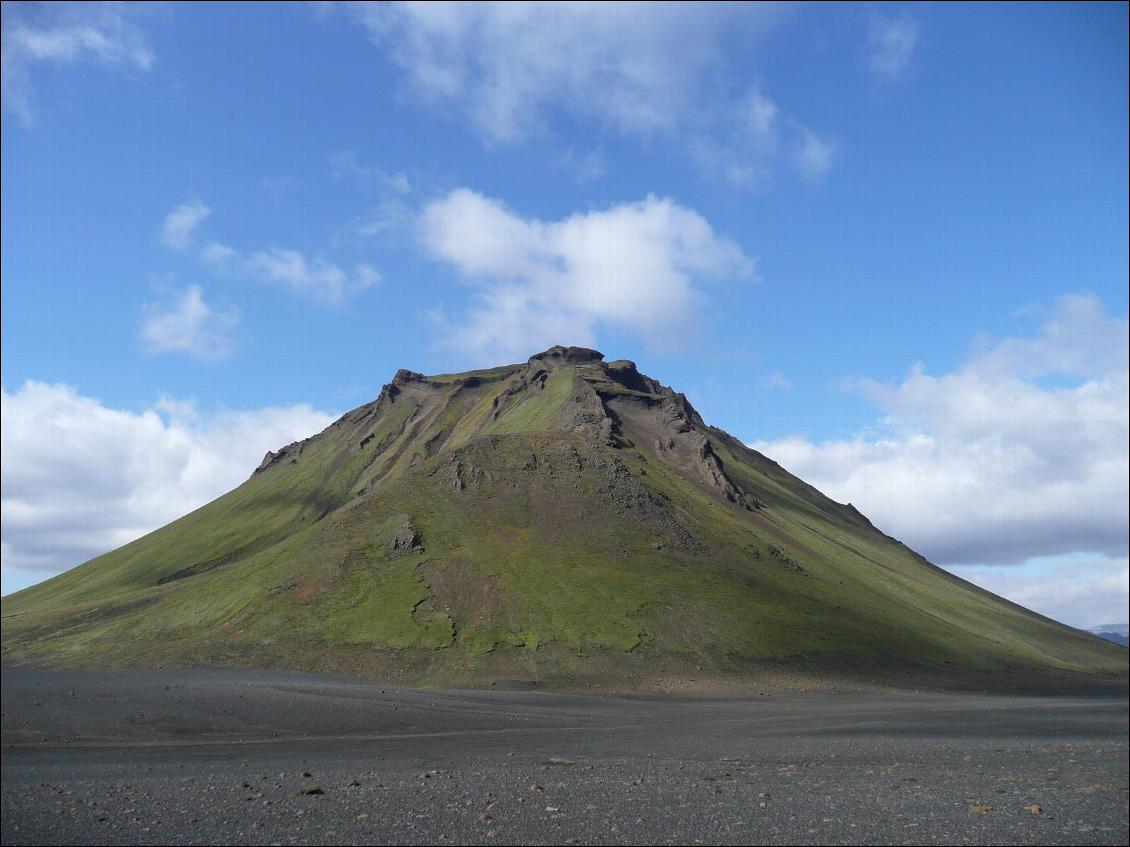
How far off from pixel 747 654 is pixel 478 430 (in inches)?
4337

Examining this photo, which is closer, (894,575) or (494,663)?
(494,663)

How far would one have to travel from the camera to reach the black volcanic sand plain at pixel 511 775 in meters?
24.0

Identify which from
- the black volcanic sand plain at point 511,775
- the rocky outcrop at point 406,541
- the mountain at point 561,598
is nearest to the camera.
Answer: the black volcanic sand plain at point 511,775

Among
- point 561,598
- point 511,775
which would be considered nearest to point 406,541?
point 561,598

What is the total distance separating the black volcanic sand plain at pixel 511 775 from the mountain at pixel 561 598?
64.4ft

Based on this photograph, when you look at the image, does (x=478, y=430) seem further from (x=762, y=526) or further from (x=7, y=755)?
(x=7, y=755)

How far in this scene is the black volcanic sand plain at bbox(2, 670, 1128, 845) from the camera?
24016mm

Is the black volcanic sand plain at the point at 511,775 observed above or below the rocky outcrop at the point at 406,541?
below

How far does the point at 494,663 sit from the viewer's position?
3487 inches

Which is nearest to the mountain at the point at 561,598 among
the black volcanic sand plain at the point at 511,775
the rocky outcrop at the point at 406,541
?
the rocky outcrop at the point at 406,541

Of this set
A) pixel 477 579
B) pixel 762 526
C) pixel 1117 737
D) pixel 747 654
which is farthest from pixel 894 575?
pixel 1117 737

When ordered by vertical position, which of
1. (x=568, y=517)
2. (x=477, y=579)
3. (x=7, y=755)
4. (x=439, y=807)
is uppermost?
(x=568, y=517)

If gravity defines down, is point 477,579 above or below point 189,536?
below

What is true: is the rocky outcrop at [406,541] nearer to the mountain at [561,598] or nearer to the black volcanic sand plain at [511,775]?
the mountain at [561,598]
